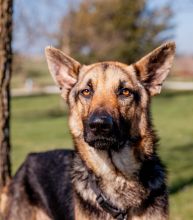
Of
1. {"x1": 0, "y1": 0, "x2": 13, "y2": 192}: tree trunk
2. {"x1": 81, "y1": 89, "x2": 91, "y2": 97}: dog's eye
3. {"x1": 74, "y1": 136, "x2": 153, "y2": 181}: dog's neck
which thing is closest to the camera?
{"x1": 74, "y1": 136, "x2": 153, "y2": 181}: dog's neck

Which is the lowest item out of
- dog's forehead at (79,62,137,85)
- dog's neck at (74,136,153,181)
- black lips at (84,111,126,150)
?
dog's neck at (74,136,153,181)

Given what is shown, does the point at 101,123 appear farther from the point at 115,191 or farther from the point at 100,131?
the point at 115,191

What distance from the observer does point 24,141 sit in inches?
835

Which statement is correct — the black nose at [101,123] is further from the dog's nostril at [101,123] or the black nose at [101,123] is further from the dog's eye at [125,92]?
the dog's eye at [125,92]

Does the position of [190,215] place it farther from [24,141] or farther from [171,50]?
[24,141]

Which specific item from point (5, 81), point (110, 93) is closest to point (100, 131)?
point (110, 93)

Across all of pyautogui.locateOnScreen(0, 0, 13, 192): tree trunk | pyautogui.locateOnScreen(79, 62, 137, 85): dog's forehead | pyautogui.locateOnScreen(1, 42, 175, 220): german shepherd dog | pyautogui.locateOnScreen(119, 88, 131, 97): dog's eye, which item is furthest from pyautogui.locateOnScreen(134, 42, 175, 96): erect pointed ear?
pyautogui.locateOnScreen(0, 0, 13, 192): tree trunk

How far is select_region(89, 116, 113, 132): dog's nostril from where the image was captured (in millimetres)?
4711

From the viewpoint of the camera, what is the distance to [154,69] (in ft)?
18.6

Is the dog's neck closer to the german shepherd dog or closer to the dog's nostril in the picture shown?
the german shepherd dog

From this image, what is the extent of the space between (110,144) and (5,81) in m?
2.61

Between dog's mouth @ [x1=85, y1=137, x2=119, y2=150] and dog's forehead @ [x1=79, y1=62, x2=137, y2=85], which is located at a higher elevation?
dog's forehead @ [x1=79, y1=62, x2=137, y2=85]

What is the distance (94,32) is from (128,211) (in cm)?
4649

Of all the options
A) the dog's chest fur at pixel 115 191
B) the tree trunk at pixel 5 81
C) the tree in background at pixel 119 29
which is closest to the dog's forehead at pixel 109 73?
the dog's chest fur at pixel 115 191
